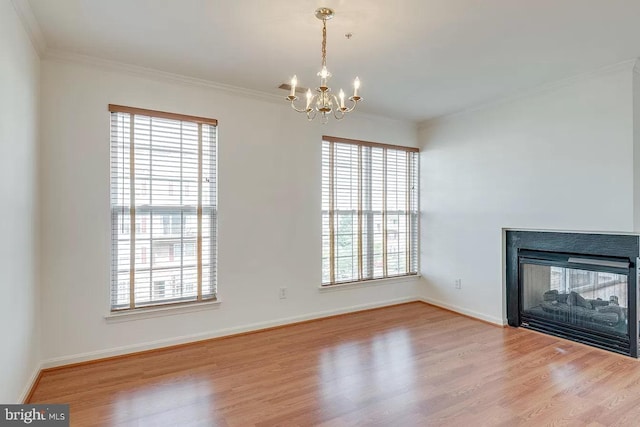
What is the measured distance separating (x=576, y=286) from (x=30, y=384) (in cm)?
500

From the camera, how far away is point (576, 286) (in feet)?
12.0

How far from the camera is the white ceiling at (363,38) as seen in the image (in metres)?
2.30

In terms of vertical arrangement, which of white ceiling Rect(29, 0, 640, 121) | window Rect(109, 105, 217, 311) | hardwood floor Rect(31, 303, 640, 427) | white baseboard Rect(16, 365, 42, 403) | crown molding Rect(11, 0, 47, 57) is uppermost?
white ceiling Rect(29, 0, 640, 121)

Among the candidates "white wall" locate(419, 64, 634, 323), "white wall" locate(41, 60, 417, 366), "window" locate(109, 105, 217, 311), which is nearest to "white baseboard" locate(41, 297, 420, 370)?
"white wall" locate(41, 60, 417, 366)

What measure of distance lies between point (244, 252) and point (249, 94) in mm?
1744

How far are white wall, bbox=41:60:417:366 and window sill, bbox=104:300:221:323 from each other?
0.16 ft

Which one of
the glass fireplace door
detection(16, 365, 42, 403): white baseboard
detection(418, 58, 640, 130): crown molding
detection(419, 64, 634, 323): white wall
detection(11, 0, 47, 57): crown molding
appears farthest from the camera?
the glass fireplace door

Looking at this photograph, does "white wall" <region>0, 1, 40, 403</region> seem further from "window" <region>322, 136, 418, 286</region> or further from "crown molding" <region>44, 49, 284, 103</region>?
"window" <region>322, 136, 418, 286</region>

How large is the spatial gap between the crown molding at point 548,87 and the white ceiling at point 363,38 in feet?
0.29

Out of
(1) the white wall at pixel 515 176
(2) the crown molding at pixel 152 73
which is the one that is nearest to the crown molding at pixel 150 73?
(2) the crown molding at pixel 152 73

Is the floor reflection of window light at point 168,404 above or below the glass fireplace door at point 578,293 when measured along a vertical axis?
below

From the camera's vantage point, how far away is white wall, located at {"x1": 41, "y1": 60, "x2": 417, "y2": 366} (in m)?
2.98

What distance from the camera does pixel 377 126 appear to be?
15.8 feet

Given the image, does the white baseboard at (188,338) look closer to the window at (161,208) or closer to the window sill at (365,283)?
the window sill at (365,283)
